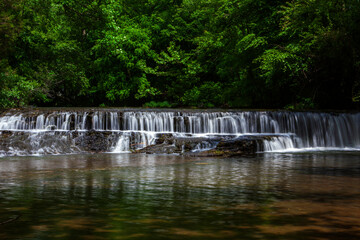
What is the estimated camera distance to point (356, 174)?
9.71 m

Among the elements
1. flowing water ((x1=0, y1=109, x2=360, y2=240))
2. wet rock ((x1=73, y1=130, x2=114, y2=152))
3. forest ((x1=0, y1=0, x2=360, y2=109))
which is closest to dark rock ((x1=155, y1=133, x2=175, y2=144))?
wet rock ((x1=73, y1=130, x2=114, y2=152))

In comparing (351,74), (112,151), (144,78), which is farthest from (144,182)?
(144,78)

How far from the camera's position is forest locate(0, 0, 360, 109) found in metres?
25.6

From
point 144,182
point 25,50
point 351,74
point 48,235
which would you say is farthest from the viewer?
point 25,50

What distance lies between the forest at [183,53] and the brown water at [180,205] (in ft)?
57.1

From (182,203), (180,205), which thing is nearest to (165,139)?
(182,203)

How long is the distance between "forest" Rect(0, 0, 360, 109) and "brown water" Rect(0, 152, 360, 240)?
17.4 m

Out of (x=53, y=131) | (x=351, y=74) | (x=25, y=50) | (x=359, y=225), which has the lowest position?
(x=359, y=225)

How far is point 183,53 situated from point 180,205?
33.9 m

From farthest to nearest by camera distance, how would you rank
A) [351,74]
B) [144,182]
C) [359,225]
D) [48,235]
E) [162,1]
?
[162,1], [351,74], [144,182], [359,225], [48,235]

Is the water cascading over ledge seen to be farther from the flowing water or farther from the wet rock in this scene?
the flowing water

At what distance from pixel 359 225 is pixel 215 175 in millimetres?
4861

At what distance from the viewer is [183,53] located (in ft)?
129

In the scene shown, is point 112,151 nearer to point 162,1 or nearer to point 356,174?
point 356,174
